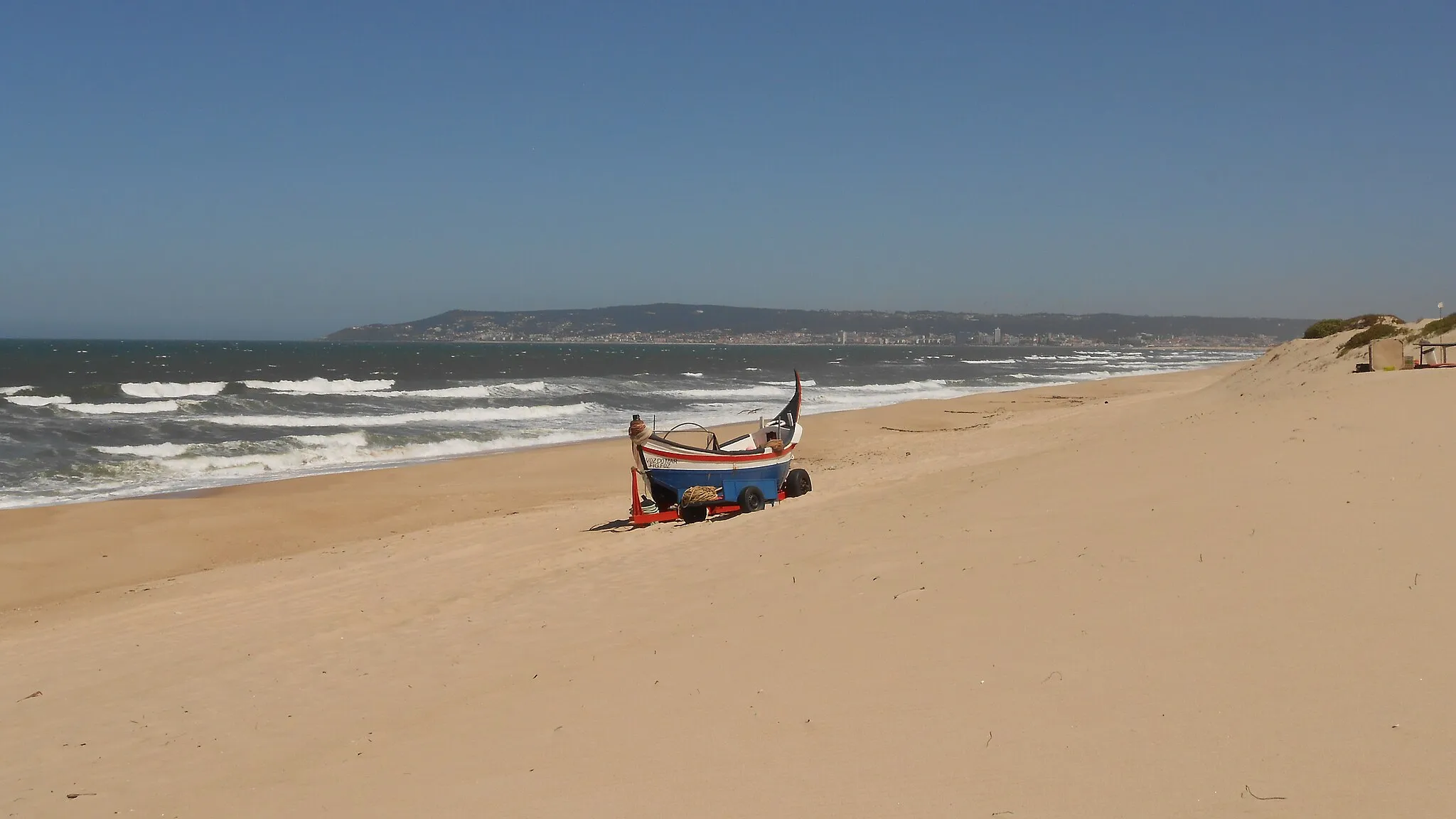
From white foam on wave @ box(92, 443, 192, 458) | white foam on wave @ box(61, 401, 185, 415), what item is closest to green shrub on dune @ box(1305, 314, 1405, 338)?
white foam on wave @ box(92, 443, 192, 458)

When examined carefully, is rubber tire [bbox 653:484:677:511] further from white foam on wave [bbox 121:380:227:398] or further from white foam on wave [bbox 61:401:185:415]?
white foam on wave [bbox 121:380:227:398]

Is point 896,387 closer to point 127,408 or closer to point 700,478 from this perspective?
point 127,408

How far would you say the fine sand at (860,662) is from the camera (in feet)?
14.2

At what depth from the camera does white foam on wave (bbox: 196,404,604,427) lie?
1297 inches

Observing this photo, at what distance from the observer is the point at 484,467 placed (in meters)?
22.9

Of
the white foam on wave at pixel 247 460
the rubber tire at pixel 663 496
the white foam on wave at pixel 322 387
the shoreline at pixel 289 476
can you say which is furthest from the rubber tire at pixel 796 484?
the white foam on wave at pixel 322 387

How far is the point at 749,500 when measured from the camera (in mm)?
14391

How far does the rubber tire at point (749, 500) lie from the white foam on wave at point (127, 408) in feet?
101

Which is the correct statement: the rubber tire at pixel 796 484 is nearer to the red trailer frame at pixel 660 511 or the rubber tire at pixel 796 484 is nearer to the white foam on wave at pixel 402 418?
the red trailer frame at pixel 660 511

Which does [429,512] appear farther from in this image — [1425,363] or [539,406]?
[539,406]

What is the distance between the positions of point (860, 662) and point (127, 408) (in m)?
41.0

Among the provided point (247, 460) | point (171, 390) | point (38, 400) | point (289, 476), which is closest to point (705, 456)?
point (289, 476)

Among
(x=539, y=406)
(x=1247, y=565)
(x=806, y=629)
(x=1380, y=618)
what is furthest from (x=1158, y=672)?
(x=539, y=406)

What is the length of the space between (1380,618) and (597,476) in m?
17.2
